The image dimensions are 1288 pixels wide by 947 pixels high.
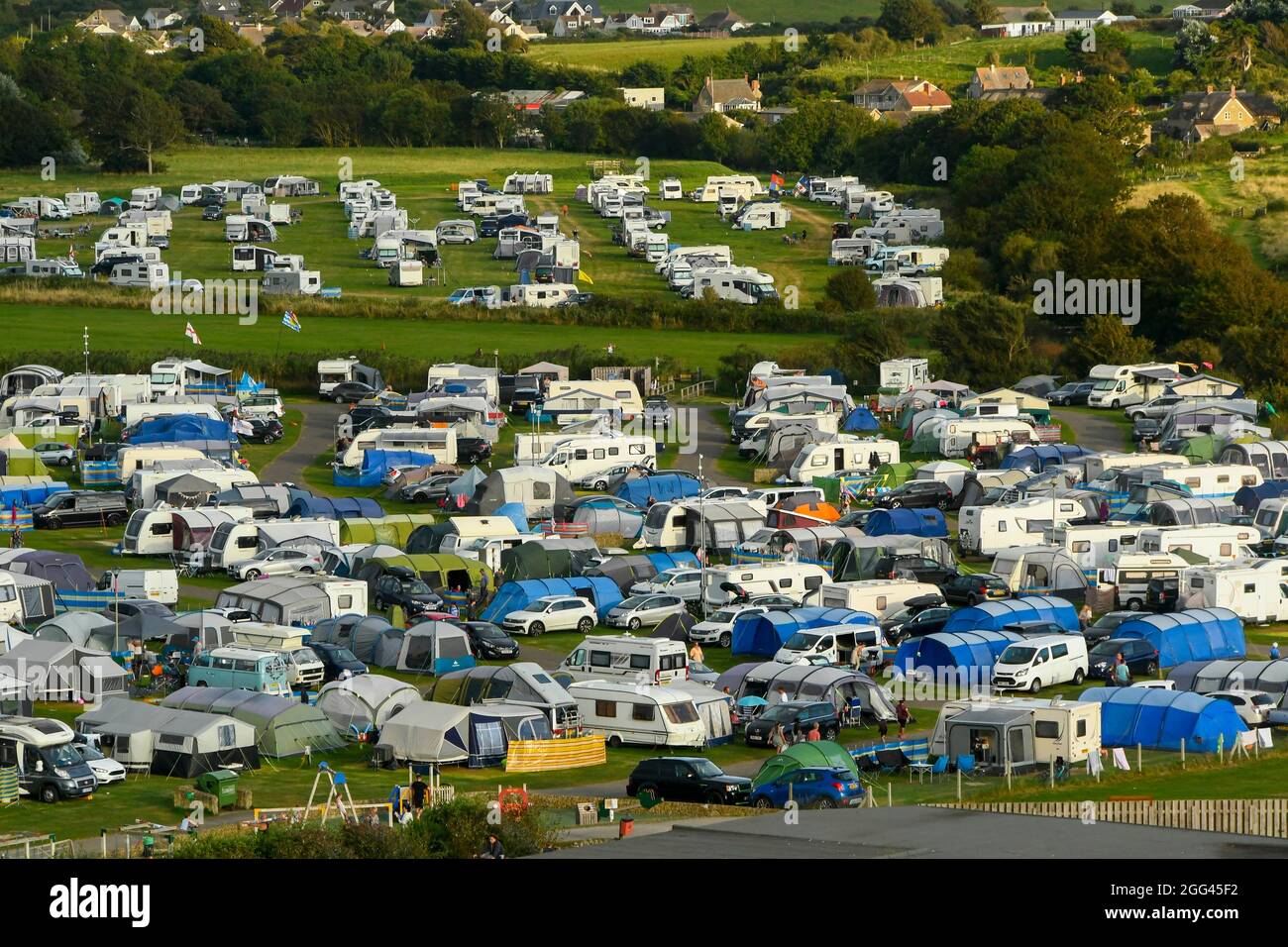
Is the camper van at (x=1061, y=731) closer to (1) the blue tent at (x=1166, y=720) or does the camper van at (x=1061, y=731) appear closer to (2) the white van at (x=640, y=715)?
(1) the blue tent at (x=1166, y=720)

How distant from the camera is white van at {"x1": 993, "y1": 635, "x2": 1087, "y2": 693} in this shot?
3059cm

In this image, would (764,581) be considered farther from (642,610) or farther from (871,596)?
(642,610)

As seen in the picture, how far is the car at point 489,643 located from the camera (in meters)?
32.2

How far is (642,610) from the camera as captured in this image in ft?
113

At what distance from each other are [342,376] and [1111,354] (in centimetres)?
2108

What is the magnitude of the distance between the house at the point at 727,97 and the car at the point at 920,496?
81206mm

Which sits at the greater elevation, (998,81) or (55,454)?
(998,81)

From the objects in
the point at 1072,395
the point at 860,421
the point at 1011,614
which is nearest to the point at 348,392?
the point at 860,421

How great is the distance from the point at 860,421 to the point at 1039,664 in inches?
843

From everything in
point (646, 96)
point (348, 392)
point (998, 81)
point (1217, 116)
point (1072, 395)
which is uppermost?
point (998, 81)

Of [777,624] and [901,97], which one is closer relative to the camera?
[777,624]

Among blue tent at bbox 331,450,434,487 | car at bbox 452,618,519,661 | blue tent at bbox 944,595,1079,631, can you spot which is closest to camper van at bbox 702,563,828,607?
blue tent at bbox 944,595,1079,631

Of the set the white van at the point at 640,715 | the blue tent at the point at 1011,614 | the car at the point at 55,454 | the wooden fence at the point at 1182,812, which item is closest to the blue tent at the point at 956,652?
the blue tent at the point at 1011,614
